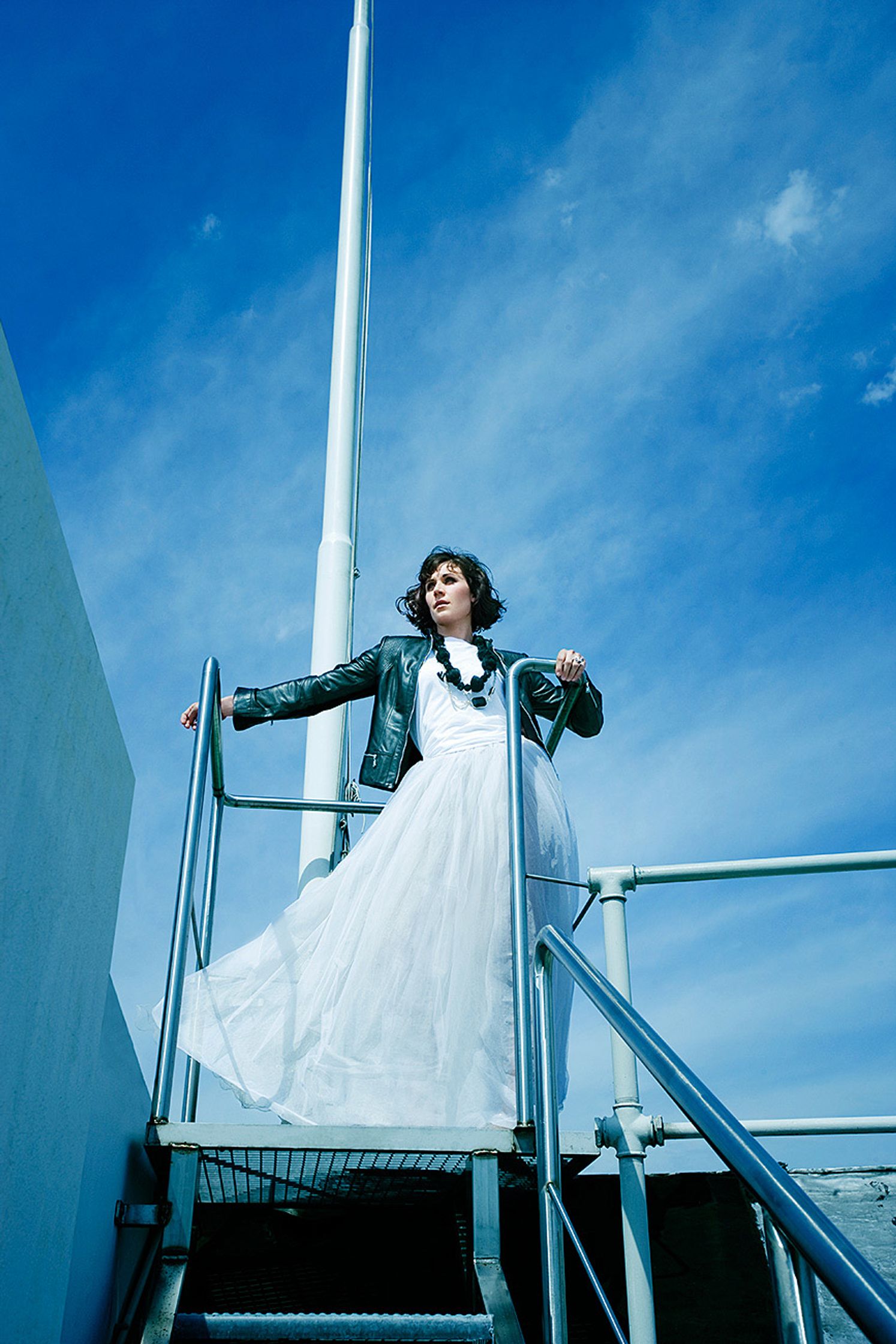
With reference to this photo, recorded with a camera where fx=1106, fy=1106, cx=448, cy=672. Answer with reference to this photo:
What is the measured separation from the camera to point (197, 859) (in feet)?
7.52

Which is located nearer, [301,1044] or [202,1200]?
[202,1200]

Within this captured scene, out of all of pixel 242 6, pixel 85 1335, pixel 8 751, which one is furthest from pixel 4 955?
pixel 242 6

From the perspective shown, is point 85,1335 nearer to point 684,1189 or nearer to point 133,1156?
point 133,1156

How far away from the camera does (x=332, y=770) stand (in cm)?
356

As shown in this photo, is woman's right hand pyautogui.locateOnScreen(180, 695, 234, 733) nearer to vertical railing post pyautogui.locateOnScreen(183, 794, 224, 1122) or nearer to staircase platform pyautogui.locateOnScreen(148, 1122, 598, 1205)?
vertical railing post pyautogui.locateOnScreen(183, 794, 224, 1122)

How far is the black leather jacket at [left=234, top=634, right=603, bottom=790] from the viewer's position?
114 inches

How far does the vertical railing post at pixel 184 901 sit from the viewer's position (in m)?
1.98

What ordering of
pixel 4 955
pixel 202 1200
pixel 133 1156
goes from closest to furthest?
pixel 4 955, pixel 133 1156, pixel 202 1200

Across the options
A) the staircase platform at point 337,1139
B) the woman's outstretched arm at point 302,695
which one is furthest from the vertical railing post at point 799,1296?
the woman's outstretched arm at point 302,695

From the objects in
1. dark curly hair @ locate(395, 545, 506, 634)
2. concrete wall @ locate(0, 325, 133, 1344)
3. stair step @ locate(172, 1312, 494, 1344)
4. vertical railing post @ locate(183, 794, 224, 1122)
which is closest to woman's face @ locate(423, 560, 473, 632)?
dark curly hair @ locate(395, 545, 506, 634)

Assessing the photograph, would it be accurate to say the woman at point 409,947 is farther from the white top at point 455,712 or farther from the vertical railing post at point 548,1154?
the vertical railing post at point 548,1154

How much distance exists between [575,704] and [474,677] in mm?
287

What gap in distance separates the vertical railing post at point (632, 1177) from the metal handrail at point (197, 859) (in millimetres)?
815

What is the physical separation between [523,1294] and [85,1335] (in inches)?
48.9
